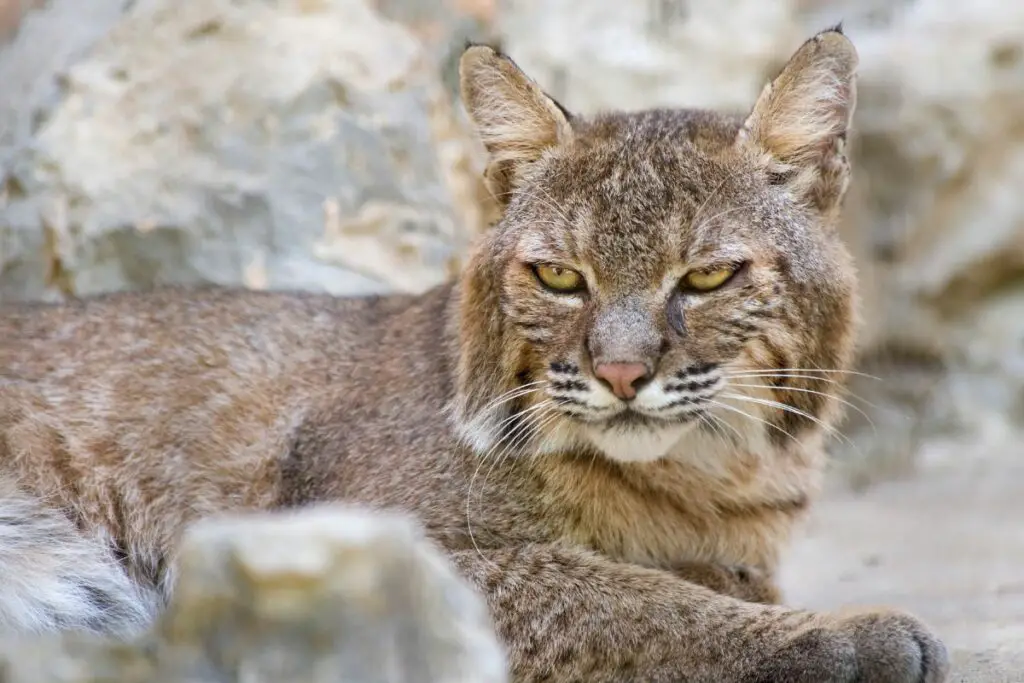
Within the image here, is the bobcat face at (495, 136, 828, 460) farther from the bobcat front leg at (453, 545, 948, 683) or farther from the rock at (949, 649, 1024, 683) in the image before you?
the rock at (949, 649, 1024, 683)

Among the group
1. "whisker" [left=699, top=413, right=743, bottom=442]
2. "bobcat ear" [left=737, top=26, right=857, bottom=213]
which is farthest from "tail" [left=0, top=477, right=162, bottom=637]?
"bobcat ear" [left=737, top=26, right=857, bottom=213]

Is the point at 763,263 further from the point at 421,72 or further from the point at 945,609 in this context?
the point at 421,72

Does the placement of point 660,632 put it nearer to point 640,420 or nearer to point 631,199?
point 640,420

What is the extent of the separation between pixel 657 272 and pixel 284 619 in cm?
204

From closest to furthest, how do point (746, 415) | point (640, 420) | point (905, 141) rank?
point (640, 420), point (746, 415), point (905, 141)

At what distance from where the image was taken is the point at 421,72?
741 cm

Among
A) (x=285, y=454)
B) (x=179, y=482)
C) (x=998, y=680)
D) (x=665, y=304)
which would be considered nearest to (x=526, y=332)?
(x=665, y=304)

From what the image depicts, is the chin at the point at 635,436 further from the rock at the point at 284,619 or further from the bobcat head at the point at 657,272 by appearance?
the rock at the point at 284,619

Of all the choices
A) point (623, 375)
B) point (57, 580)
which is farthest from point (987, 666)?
point (57, 580)

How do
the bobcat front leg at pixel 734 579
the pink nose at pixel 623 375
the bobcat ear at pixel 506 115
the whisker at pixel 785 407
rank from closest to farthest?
the pink nose at pixel 623 375 < the whisker at pixel 785 407 < the bobcat front leg at pixel 734 579 < the bobcat ear at pixel 506 115

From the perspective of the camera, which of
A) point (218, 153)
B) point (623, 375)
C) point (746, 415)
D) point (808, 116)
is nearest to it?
point (623, 375)

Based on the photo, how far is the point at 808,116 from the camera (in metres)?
4.34

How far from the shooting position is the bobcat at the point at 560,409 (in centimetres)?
380

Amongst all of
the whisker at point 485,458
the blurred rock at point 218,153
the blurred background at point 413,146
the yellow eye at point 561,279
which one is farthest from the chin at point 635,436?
→ the blurred rock at point 218,153
